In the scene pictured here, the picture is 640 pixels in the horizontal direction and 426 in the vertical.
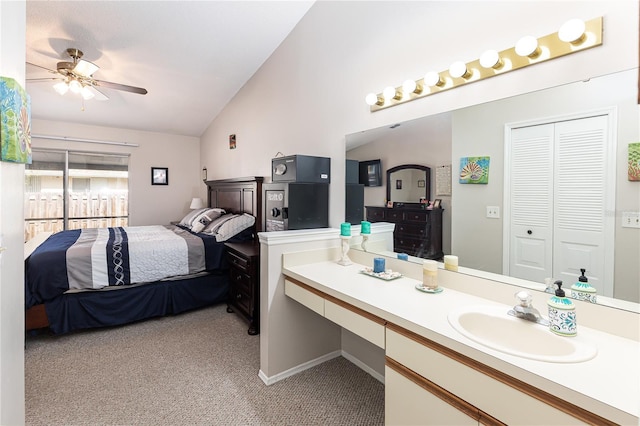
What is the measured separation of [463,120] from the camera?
1.55 m

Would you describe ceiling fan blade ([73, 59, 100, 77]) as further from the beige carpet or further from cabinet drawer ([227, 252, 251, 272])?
the beige carpet

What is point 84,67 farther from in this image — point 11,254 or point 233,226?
point 11,254

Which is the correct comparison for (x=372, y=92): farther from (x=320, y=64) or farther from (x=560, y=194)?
(x=560, y=194)

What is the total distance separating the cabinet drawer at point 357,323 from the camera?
130cm

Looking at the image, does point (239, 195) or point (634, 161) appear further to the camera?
point (239, 195)

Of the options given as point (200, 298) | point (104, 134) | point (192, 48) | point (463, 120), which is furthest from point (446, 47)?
point (104, 134)

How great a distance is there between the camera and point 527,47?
1219 mm

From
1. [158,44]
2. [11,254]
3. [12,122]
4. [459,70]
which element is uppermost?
[158,44]

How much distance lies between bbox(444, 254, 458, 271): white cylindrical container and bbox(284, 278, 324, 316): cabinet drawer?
2.25ft

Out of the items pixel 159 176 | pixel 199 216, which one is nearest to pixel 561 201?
pixel 199 216

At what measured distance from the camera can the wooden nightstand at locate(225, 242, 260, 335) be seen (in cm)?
265

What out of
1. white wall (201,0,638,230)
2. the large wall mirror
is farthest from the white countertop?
white wall (201,0,638,230)

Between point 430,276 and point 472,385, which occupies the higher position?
point 430,276

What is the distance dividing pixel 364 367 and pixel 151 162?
499 centimetres
